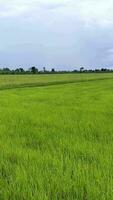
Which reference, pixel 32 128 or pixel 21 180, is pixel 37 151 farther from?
pixel 32 128

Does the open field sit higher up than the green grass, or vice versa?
the green grass

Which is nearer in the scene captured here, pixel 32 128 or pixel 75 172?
pixel 75 172

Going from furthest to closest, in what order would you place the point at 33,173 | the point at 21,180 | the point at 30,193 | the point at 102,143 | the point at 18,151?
the point at 102,143
the point at 18,151
the point at 33,173
the point at 21,180
the point at 30,193

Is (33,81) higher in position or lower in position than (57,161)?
lower

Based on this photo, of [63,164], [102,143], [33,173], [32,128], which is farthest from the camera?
[32,128]

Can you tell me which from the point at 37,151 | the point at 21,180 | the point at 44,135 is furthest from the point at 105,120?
the point at 21,180

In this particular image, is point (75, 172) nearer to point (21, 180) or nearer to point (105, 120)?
point (21, 180)

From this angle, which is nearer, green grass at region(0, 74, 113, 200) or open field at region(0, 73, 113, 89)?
green grass at region(0, 74, 113, 200)

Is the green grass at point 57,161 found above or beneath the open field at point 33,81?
above

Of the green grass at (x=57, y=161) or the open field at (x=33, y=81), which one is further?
the open field at (x=33, y=81)

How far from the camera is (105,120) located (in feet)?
26.6

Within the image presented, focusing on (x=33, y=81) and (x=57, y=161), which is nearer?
(x=57, y=161)

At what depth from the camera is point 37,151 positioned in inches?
197

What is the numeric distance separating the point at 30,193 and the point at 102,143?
89.3 inches
